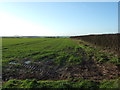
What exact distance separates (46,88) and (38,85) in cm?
47

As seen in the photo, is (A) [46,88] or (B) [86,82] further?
(B) [86,82]

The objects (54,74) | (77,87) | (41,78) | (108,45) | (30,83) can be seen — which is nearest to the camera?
(77,87)

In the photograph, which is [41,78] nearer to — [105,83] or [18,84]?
[18,84]

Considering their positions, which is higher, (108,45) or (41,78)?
(108,45)

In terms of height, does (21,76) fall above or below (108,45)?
below

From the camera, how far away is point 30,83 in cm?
633

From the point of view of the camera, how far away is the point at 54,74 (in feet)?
27.0

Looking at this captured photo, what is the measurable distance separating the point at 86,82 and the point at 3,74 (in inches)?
212

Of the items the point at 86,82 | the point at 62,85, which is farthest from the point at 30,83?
the point at 86,82

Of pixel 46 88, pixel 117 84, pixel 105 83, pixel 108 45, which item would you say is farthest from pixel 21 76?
pixel 108 45

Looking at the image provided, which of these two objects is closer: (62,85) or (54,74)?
(62,85)

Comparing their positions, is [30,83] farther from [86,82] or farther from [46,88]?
[86,82]

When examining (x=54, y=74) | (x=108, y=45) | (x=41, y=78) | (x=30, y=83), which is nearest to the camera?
(x=30, y=83)

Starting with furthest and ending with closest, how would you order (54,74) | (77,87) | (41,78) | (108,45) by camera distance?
1. (108,45)
2. (54,74)
3. (41,78)
4. (77,87)
